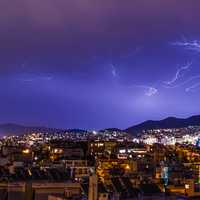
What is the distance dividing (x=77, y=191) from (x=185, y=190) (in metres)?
9.61

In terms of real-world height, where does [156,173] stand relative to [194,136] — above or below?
below

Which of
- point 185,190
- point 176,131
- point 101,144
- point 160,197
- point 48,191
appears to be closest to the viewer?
point 160,197

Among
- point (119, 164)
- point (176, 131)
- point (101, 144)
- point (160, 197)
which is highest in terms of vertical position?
point (176, 131)

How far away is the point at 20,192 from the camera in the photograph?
24.8 m

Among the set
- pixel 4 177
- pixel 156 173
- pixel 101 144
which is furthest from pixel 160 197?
pixel 101 144

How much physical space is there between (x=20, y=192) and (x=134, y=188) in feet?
14.8

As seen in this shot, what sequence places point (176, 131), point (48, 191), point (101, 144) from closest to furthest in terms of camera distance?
1. point (48, 191)
2. point (101, 144)
3. point (176, 131)

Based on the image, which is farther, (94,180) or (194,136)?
(194,136)

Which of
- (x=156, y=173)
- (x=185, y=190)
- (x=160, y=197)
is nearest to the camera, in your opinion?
(x=160, y=197)

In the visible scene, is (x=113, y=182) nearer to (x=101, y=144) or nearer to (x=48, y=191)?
(x=48, y=191)

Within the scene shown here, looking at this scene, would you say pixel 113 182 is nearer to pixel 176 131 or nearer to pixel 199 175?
pixel 199 175

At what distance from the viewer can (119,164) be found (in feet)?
195

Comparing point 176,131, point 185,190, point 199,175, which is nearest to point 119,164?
Result: point 199,175

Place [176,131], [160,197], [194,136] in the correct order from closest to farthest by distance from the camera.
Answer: [160,197], [194,136], [176,131]
